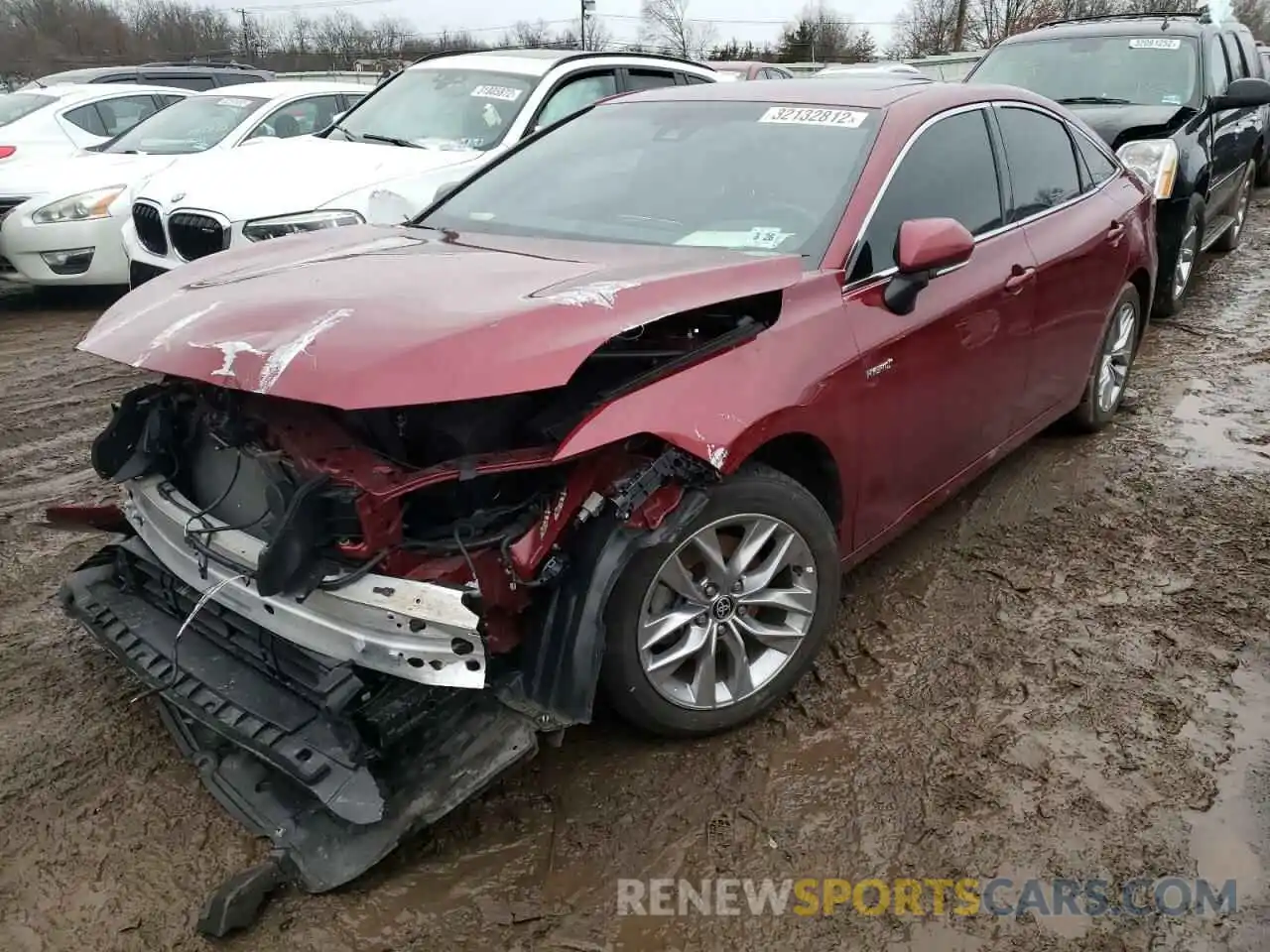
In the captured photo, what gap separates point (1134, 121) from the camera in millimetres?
6441

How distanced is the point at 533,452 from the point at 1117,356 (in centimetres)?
377

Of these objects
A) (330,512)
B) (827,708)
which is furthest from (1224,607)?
(330,512)

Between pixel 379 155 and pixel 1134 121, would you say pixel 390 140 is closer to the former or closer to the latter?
pixel 379 155

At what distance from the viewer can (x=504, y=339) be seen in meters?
2.21

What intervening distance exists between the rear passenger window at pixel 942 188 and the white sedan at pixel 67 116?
7.74 meters

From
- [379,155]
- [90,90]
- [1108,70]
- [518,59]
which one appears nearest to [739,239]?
[379,155]

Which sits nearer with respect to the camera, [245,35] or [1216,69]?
[1216,69]

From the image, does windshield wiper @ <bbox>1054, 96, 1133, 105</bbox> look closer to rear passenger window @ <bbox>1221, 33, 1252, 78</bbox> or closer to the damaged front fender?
rear passenger window @ <bbox>1221, 33, 1252, 78</bbox>

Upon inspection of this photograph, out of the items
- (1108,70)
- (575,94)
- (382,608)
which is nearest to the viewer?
(382,608)

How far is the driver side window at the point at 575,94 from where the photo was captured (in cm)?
667

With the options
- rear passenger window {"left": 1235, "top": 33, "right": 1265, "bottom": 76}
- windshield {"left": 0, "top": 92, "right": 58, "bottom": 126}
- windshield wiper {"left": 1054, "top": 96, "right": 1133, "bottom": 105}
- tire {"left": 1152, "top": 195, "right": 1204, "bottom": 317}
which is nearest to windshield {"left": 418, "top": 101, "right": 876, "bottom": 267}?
tire {"left": 1152, "top": 195, "right": 1204, "bottom": 317}

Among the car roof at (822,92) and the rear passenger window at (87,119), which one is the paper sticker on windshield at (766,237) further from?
the rear passenger window at (87,119)

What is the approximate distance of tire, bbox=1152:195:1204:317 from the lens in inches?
257

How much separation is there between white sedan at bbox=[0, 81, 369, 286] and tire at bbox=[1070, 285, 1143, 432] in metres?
5.75
